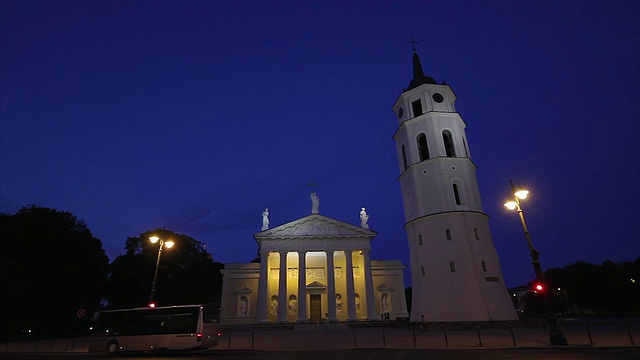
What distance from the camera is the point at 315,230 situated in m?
41.4

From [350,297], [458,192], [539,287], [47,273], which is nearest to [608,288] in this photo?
[458,192]

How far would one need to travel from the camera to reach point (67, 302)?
34.1 m

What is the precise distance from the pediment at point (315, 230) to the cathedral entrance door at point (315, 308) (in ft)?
26.1

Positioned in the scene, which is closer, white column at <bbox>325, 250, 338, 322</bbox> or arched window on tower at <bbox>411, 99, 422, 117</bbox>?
arched window on tower at <bbox>411, 99, 422, 117</bbox>

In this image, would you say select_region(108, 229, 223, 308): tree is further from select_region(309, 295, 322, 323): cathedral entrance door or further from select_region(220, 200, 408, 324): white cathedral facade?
select_region(309, 295, 322, 323): cathedral entrance door

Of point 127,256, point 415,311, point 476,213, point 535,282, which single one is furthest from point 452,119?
point 127,256

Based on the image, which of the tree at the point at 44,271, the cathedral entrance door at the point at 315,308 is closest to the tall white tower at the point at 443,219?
the cathedral entrance door at the point at 315,308

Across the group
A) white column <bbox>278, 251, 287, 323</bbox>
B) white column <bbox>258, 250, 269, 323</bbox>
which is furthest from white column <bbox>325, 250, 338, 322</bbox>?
white column <bbox>258, 250, 269, 323</bbox>

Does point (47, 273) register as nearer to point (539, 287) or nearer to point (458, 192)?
point (458, 192)

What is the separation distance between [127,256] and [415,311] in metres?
43.0

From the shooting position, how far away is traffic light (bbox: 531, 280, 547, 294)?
13.5 m

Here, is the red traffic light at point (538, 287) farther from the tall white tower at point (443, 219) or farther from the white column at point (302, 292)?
the white column at point (302, 292)

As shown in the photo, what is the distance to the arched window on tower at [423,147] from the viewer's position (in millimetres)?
31266

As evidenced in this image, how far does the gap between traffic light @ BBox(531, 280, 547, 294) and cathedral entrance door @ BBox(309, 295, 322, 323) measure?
3088 cm
